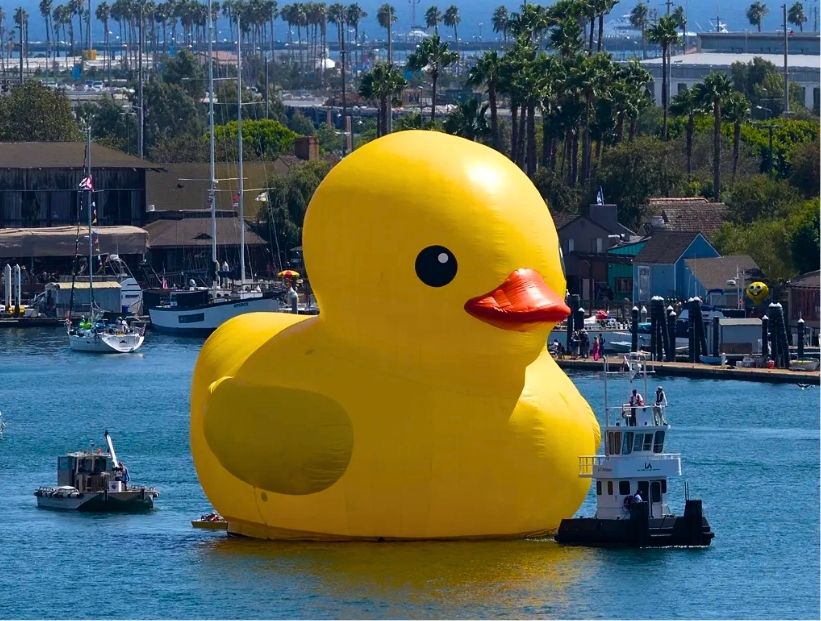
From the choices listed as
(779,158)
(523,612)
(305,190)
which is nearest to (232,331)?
(523,612)

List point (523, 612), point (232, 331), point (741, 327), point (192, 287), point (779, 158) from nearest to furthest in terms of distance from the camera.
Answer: point (523, 612) < point (232, 331) < point (741, 327) < point (192, 287) < point (779, 158)

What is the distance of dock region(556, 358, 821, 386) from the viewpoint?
80562 millimetres

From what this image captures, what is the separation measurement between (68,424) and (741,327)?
30353 millimetres

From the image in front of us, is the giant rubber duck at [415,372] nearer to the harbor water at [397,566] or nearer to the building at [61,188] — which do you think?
the harbor water at [397,566]

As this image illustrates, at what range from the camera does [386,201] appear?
129 feet

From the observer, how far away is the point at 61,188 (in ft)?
410

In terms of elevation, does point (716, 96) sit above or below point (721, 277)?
above

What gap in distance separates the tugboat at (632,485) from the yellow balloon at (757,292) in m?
52.5

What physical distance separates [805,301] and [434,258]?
56.1 meters

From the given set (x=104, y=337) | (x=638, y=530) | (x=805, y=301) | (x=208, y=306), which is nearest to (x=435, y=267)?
(x=638, y=530)

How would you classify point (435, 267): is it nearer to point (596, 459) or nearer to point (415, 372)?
point (415, 372)

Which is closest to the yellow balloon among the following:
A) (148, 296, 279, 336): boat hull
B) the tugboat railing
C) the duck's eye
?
(148, 296, 279, 336): boat hull

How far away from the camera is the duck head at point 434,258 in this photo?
3912 centimetres

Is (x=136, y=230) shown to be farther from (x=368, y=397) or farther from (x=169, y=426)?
(x=368, y=397)
